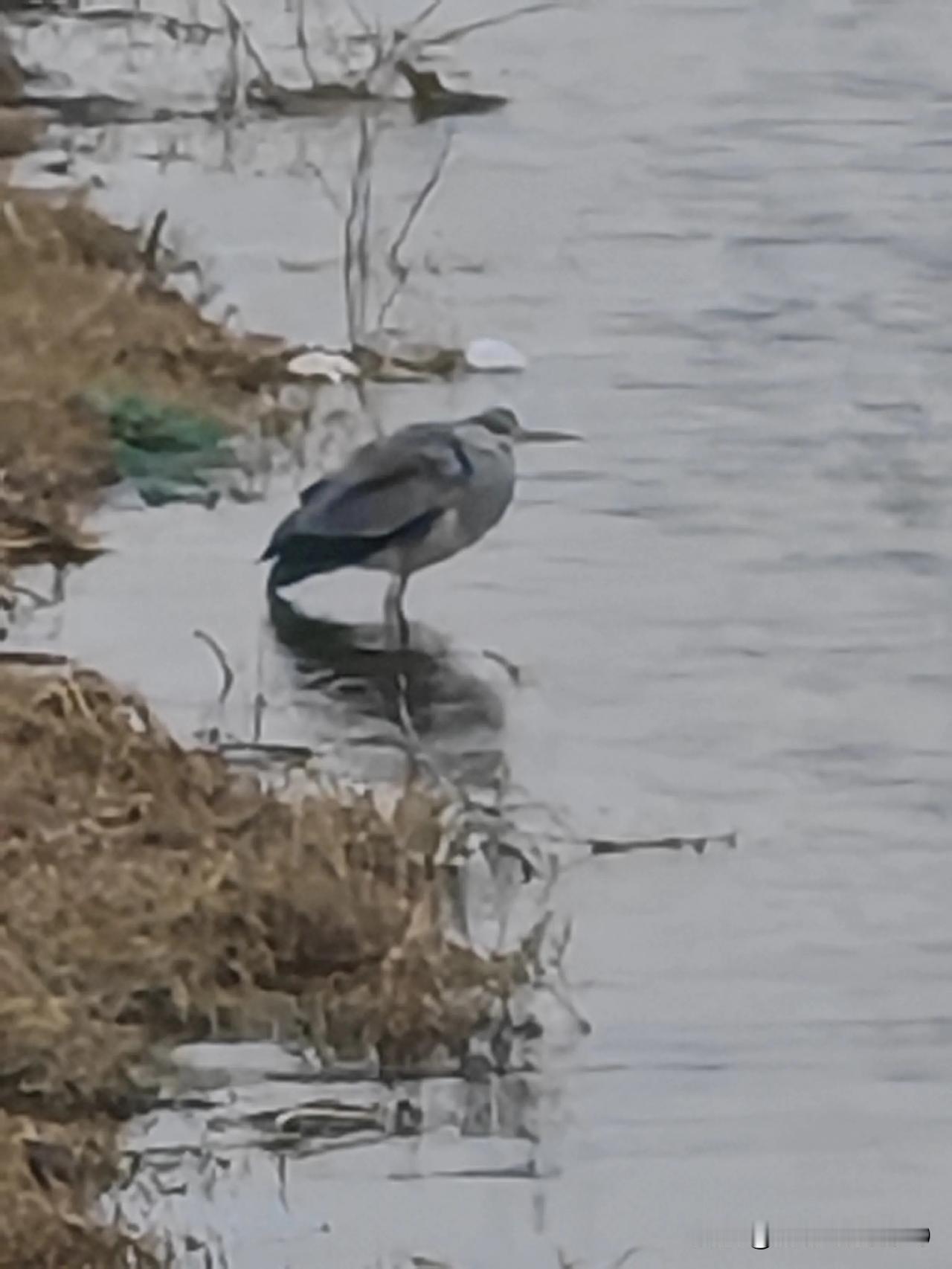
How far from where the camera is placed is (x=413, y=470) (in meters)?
3.96

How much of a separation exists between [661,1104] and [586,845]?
37 cm

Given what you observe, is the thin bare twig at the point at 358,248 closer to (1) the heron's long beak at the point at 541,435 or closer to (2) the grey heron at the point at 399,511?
(1) the heron's long beak at the point at 541,435

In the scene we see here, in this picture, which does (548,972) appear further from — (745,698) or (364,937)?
(745,698)

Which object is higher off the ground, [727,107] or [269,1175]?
[727,107]

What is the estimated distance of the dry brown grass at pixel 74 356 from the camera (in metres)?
4.15

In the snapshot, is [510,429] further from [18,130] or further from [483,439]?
[18,130]

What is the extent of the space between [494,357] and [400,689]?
0.76m

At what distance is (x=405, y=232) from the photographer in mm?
4797

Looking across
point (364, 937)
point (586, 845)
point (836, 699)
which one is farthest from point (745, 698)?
point (364, 937)

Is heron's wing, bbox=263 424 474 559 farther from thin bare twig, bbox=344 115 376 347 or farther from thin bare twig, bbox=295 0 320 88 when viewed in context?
thin bare twig, bbox=295 0 320 88

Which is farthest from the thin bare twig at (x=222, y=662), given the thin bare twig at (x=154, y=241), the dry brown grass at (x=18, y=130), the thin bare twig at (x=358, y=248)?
the dry brown grass at (x=18, y=130)

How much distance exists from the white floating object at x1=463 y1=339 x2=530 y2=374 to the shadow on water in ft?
2.00

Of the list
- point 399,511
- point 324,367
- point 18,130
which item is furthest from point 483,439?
point 18,130

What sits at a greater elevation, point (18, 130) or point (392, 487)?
point (18, 130)
